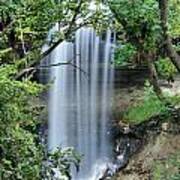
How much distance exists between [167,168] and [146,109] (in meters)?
2.60

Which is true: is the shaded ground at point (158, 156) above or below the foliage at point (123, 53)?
below

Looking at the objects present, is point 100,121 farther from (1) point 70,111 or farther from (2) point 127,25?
Result: (2) point 127,25

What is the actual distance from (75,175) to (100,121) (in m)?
1.69

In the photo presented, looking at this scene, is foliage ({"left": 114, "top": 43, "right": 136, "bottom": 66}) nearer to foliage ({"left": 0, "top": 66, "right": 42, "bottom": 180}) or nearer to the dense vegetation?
the dense vegetation

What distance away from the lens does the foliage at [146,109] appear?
9.57 meters

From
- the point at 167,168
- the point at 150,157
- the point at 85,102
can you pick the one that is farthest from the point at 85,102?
the point at 167,168

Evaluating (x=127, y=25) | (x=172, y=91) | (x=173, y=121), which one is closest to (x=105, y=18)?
(x=127, y=25)

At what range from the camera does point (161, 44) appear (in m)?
8.39

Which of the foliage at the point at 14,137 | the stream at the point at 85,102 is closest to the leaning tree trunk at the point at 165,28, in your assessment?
the foliage at the point at 14,137

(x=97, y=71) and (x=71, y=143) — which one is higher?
(x=97, y=71)

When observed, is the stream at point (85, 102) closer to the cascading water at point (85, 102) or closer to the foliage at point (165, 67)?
the cascading water at point (85, 102)

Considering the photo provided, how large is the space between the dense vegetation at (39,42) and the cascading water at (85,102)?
2.18 meters

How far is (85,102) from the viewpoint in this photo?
12508 mm

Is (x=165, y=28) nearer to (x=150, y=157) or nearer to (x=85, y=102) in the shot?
(x=150, y=157)
